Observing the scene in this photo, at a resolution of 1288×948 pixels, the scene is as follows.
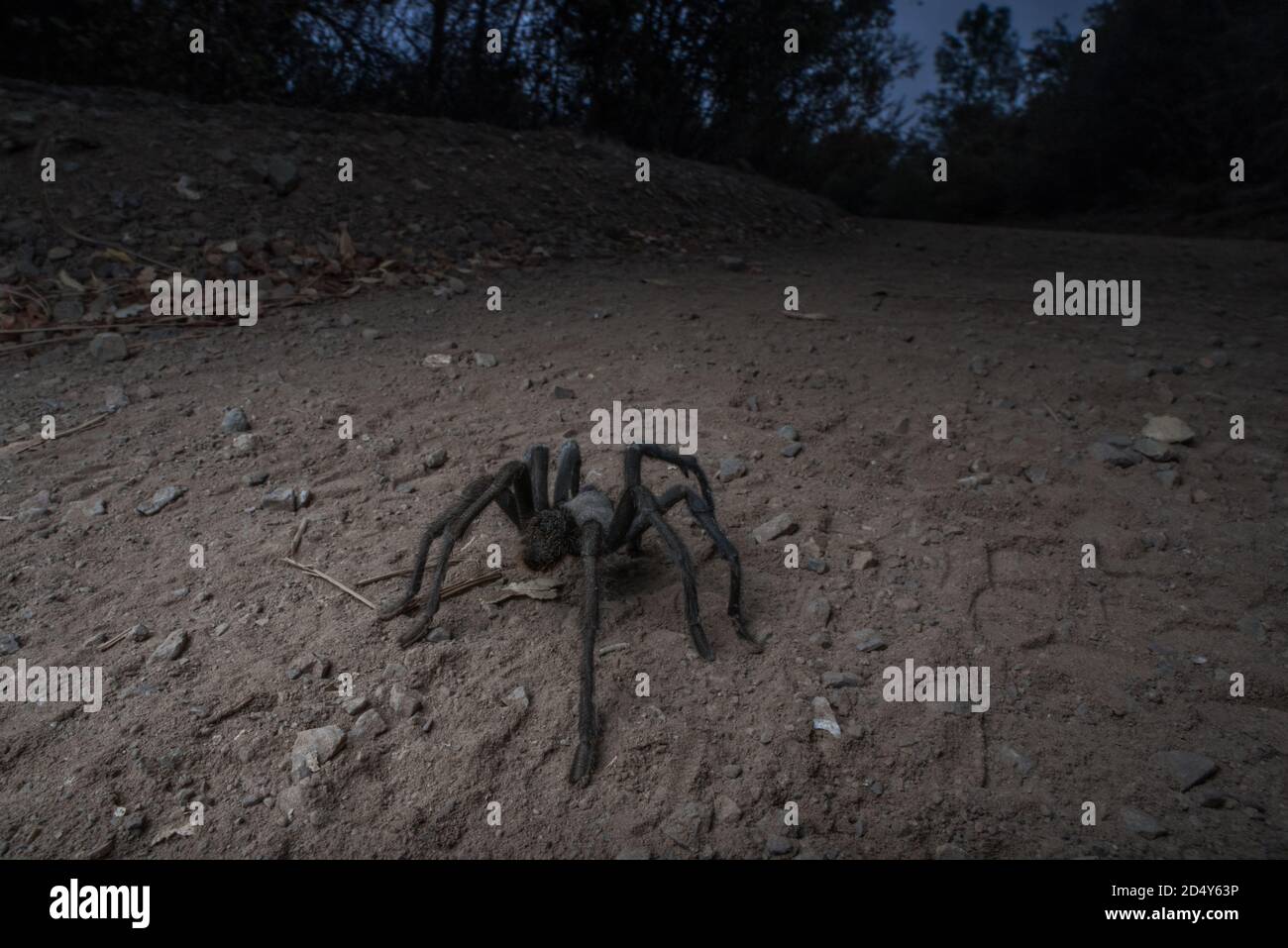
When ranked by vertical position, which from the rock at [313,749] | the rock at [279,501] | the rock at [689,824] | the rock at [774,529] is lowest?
the rock at [689,824]

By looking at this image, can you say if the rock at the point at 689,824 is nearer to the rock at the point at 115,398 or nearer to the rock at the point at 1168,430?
the rock at the point at 1168,430

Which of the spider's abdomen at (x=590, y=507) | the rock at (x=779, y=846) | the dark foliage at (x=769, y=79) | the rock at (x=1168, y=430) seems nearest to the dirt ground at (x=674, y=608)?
the rock at (x=779, y=846)

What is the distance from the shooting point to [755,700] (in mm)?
2529

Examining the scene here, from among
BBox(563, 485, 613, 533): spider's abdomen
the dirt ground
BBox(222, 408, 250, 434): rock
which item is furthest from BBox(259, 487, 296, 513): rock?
BBox(563, 485, 613, 533): spider's abdomen

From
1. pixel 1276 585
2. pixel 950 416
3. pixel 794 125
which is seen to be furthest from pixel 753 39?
pixel 1276 585

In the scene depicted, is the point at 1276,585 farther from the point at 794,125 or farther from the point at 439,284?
the point at 794,125

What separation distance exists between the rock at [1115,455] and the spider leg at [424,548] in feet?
10.2

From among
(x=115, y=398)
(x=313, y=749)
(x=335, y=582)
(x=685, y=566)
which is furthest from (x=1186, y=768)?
(x=115, y=398)

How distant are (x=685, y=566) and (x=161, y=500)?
A: 2.37 metres

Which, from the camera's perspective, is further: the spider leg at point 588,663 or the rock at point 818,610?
the rock at point 818,610

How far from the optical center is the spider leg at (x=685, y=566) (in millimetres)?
2623

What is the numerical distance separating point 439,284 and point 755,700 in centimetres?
491

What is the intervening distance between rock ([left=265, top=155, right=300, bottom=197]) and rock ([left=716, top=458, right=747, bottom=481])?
17.2 ft

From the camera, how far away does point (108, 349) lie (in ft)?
15.4
